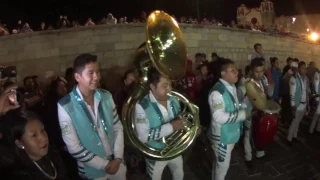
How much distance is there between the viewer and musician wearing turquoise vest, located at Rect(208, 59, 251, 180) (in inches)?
144

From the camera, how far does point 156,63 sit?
3.02 m

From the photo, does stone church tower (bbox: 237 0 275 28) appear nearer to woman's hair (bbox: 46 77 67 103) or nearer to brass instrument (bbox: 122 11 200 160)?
woman's hair (bbox: 46 77 67 103)

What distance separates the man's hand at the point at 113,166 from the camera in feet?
9.51

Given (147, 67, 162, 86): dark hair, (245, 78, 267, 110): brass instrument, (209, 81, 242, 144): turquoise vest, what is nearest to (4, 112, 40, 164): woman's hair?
(147, 67, 162, 86): dark hair

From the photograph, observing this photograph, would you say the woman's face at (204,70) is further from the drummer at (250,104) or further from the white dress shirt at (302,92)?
the white dress shirt at (302,92)

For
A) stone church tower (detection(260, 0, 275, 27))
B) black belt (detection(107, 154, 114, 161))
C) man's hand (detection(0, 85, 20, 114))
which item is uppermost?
stone church tower (detection(260, 0, 275, 27))

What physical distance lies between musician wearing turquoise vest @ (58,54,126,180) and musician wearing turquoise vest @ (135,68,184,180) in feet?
0.89

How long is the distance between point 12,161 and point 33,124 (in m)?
0.33

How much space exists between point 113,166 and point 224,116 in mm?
1495

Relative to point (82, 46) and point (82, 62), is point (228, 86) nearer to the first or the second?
point (82, 62)

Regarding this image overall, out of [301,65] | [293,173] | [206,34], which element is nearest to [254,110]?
[293,173]

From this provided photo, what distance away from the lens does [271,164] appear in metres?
5.11

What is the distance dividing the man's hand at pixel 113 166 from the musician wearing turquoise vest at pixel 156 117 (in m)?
0.35

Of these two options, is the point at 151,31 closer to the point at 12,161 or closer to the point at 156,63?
the point at 156,63
